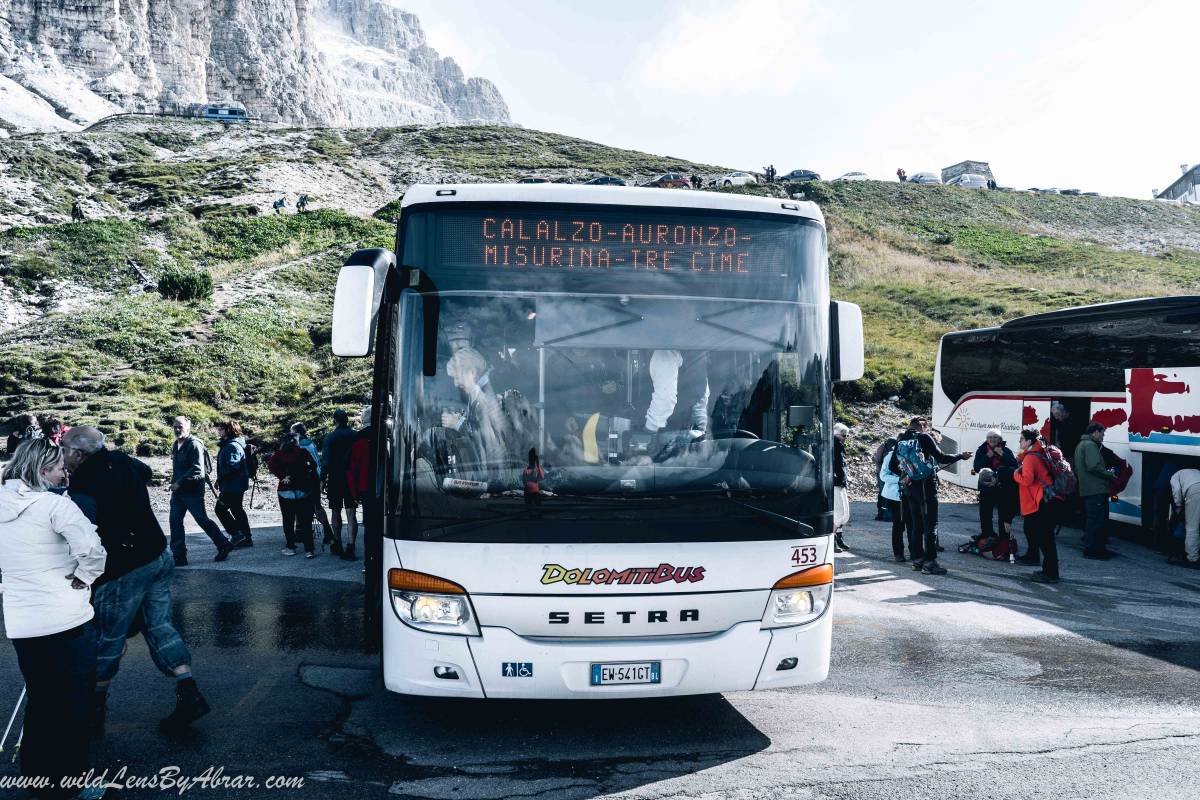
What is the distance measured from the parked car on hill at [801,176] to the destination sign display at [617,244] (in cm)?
7762

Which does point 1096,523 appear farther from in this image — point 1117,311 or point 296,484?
point 296,484

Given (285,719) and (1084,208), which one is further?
(1084,208)

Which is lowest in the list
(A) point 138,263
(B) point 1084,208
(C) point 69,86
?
(A) point 138,263

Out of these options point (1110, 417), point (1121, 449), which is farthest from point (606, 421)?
point (1110, 417)

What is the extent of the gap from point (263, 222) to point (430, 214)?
4611 centimetres

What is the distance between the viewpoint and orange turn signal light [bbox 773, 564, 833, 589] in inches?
205

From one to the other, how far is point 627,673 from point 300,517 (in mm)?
7675

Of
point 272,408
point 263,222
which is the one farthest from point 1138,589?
point 263,222

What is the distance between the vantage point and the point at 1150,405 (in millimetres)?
12359

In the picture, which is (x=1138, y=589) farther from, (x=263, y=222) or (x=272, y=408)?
(x=263, y=222)

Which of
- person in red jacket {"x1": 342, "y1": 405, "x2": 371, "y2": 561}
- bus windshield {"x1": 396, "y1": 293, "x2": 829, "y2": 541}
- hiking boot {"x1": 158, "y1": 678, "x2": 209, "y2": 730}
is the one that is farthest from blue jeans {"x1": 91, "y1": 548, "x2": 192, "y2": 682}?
person in red jacket {"x1": 342, "y1": 405, "x2": 371, "y2": 561}

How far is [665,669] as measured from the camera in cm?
498

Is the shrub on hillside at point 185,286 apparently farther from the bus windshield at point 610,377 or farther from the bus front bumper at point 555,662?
the bus front bumper at point 555,662

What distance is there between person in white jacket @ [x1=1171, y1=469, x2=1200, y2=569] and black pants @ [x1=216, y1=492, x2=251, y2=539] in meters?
11.7
